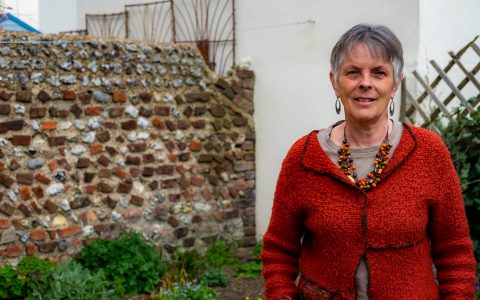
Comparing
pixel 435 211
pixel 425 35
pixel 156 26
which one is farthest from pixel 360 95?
pixel 156 26

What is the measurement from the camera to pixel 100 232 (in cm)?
532

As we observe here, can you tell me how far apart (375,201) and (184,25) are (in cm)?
559

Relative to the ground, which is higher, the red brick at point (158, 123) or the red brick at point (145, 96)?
the red brick at point (145, 96)

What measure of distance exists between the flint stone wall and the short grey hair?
3560 mm

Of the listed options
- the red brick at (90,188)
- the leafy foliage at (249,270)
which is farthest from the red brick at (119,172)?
the leafy foliage at (249,270)

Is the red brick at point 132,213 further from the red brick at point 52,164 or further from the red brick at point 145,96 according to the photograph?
the red brick at point 145,96

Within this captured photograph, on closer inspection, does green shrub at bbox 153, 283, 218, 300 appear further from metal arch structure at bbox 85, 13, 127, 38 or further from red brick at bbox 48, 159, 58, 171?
metal arch structure at bbox 85, 13, 127, 38

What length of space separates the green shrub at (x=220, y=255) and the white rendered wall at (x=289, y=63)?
0.44 meters

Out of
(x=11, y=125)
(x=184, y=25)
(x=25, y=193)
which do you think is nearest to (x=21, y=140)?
(x=11, y=125)

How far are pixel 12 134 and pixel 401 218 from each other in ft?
12.3

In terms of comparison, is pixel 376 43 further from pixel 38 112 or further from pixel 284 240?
pixel 38 112

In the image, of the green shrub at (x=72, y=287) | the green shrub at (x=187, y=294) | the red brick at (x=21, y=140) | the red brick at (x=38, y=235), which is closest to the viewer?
the green shrub at (x=72, y=287)

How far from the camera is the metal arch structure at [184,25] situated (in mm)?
6555

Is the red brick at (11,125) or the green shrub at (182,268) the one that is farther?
the green shrub at (182,268)
